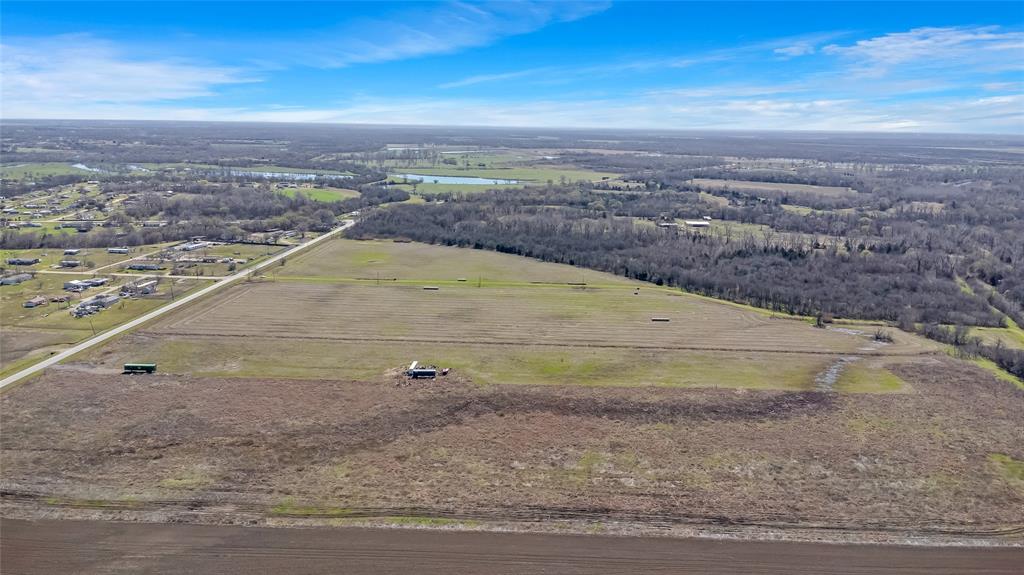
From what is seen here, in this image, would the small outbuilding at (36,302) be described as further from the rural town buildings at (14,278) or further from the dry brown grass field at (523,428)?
the dry brown grass field at (523,428)

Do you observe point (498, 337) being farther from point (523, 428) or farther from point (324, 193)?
point (324, 193)

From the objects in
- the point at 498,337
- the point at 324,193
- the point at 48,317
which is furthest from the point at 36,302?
the point at 324,193

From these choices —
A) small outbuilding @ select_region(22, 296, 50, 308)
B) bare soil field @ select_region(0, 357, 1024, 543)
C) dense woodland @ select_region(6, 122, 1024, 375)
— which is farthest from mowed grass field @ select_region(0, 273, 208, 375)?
dense woodland @ select_region(6, 122, 1024, 375)

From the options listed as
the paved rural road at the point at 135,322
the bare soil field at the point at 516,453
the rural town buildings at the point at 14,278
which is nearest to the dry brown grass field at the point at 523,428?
the bare soil field at the point at 516,453

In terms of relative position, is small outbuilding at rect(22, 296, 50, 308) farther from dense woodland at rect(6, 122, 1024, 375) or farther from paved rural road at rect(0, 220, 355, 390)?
dense woodland at rect(6, 122, 1024, 375)

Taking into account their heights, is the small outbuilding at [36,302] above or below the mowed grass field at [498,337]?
above

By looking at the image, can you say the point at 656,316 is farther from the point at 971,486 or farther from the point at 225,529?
the point at 225,529
